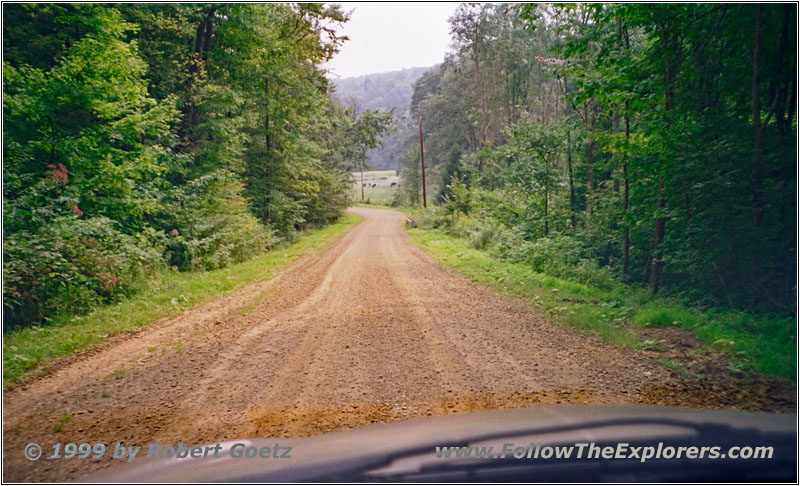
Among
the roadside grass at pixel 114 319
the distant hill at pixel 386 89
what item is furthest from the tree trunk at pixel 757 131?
the distant hill at pixel 386 89

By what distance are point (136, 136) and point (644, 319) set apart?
34.4 ft

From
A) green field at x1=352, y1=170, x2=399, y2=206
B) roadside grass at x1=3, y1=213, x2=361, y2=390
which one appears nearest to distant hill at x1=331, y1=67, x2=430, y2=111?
green field at x1=352, y1=170, x2=399, y2=206

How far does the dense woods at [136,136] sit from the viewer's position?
741 cm

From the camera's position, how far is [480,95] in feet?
103

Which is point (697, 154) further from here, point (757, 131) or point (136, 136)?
point (136, 136)

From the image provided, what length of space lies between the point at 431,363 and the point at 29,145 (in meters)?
8.53

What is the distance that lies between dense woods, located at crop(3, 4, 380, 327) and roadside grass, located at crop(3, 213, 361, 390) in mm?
389

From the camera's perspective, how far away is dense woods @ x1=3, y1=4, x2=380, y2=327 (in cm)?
741

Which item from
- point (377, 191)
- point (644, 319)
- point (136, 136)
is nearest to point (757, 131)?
point (644, 319)

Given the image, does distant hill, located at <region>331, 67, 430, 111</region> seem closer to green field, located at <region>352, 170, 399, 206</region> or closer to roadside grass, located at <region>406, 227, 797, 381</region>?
green field, located at <region>352, 170, 399, 206</region>

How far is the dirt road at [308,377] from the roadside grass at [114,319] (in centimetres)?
36

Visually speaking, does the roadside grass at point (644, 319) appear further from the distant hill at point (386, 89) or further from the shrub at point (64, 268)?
the distant hill at point (386, 89)

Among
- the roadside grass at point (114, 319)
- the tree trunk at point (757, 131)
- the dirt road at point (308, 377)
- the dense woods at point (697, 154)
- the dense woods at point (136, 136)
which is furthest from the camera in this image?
the dense woods at point (136, 136)

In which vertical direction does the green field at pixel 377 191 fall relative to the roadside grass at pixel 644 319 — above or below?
above
